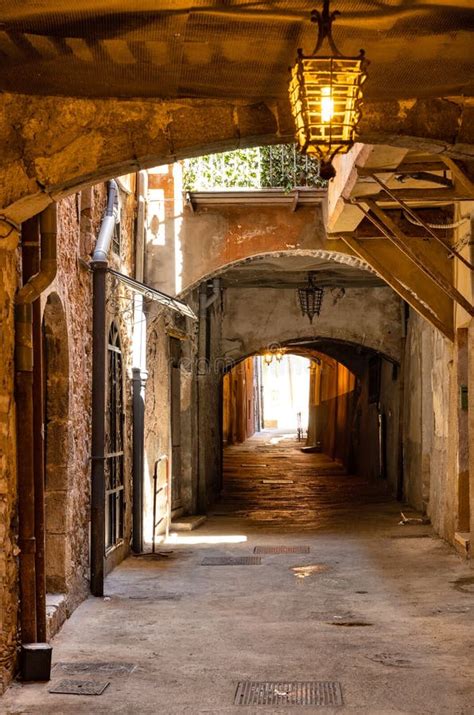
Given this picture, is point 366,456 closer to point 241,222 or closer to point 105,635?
point 241,222

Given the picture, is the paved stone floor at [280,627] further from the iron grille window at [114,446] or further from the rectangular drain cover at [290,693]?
the iron grille window at [114,446]

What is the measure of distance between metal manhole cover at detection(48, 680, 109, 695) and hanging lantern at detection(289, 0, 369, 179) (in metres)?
3.58

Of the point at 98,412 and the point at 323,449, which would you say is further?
the point at 323,449

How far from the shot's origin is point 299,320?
18.4 m

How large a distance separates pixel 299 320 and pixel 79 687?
40.7ft

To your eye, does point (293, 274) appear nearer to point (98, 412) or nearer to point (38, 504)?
point (98, 412)

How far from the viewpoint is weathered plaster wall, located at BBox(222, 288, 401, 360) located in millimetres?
18203

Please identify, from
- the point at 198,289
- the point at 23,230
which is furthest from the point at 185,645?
the point at 198,289

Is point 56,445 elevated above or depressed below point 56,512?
above

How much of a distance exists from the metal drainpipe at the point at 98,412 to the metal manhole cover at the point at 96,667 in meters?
2.46

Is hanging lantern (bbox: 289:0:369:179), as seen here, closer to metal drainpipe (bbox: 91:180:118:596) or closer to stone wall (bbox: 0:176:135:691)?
stone wall (bbox: 0:176:135:691)

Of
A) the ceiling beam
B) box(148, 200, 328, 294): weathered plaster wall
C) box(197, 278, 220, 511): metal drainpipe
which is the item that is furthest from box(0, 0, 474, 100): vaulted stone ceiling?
box(197, 278, 220, 511): metal drainpipe

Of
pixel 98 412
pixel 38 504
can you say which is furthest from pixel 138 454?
pixel 38 504

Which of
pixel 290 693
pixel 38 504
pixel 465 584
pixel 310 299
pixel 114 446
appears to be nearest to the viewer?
pixel 290 693
